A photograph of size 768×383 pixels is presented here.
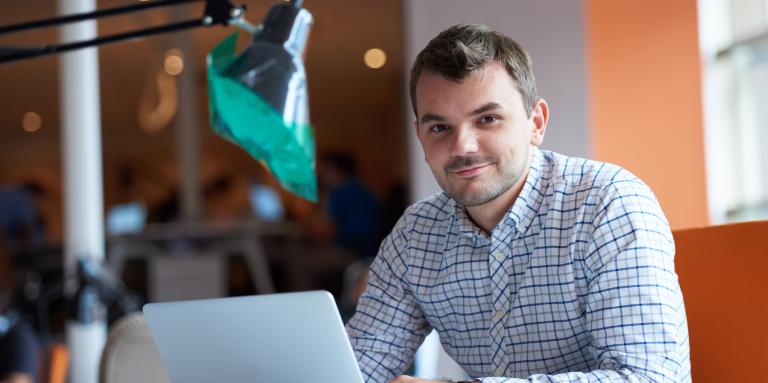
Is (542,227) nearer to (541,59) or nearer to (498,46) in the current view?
(498,46)

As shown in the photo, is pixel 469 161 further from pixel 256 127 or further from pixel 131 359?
pixel 131 359

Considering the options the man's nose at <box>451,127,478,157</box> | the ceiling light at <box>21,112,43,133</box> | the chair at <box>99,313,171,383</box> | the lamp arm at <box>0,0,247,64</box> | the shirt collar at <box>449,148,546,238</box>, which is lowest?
the chair at <box>99,313,171,383</box>

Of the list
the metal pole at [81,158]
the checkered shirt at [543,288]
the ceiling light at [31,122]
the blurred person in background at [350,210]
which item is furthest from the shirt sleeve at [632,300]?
the ceiling light at [31,122]

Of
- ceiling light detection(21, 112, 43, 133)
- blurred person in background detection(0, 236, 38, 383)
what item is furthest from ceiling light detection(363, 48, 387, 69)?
blurred person in background detection(0, 236, 38, 383)

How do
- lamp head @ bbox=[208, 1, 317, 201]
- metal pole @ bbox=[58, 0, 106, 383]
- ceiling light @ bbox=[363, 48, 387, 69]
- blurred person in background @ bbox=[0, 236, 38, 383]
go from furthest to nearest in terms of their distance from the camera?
ceiling light @ bbox=[363, 48, 387, 69] → metal pole @ bbox=[58, 0, 106, 383] → blurred person in background @ bbox=[0, 236, 38, 383] → lamp head @ bbox=[208, 1, 317, 201]

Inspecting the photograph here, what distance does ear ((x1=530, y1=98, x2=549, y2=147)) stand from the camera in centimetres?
177

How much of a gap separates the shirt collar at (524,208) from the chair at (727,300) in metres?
0.26

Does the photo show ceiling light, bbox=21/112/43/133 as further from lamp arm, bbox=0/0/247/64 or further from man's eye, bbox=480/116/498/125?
man's eye, bbox=480/116/498/125

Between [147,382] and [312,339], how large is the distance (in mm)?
629

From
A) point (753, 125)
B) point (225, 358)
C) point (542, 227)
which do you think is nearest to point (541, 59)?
point (753, 125)

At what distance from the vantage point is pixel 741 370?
1519 mm

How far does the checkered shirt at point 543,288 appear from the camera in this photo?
4.79 feet

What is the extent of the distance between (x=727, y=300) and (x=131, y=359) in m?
1.07

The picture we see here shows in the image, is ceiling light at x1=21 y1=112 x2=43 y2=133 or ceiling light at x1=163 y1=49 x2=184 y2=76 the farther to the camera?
ceiling light at x1=21 y1=112 x2=43 y2=133
